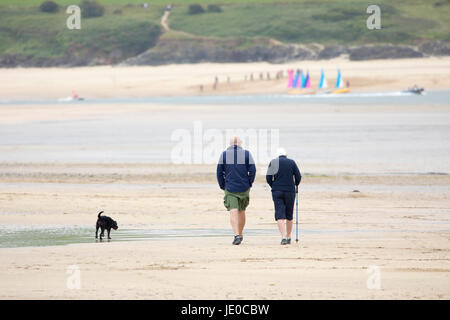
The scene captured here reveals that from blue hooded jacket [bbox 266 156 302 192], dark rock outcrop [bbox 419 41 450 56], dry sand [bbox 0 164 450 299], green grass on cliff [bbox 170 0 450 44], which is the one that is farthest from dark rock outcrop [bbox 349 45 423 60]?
blue hooded jacket [bbox 266 156 302 192]

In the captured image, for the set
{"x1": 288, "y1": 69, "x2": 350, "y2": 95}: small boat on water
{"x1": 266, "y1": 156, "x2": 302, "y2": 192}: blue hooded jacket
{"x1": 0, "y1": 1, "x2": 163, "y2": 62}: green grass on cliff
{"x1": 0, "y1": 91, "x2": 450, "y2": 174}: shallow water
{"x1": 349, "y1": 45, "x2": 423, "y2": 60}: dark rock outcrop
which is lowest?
{"x1": 266, "y1": 156, "x2": 302, "y2": 192}: blue hooded jacket

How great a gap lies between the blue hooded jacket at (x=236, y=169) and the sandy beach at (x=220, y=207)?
83cm

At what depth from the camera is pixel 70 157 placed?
26.2 metres

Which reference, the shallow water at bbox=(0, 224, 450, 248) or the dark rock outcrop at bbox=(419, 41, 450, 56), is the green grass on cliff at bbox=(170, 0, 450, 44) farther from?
the shallow water at bbox=(0, 224, 450, 248)

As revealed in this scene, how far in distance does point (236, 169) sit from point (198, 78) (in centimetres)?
5769

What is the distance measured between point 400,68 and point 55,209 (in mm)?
58908

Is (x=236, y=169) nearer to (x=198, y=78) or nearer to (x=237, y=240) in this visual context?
(x=237, y=240)

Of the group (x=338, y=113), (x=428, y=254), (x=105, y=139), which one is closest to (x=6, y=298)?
(x=428, y=254)

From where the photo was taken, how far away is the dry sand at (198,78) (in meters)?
63.3

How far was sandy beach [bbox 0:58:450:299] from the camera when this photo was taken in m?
9.99

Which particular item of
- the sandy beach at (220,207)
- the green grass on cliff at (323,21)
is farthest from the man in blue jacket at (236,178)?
the green grass on cliff at (323,21)

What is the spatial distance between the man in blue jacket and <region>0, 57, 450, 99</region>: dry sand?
4939 centimetres

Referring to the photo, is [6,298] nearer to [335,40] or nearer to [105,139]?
[105,139]

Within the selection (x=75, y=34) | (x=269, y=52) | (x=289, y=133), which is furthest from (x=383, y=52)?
(x=289, y=133)
